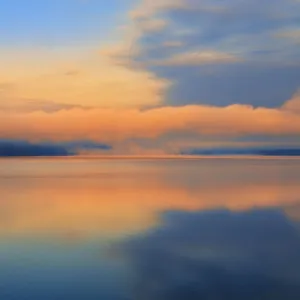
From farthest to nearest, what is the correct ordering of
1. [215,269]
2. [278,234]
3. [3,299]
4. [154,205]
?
[154,205] → [278,234] → [215,269] → [3,299]

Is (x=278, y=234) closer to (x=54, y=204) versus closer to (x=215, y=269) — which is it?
(x=215, y=269)

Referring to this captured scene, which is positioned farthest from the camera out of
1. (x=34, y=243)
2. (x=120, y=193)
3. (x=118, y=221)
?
(x=120, y=193)

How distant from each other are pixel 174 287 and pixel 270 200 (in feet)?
38.0

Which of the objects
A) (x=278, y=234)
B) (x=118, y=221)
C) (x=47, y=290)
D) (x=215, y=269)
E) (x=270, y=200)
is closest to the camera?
(x=47, y=290)

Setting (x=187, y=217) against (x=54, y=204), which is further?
(x=54, y=204)

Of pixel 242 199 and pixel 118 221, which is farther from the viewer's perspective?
pixel 242 199

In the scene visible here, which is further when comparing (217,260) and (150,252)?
(150,252)

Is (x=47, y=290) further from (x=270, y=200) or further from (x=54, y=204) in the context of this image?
(x=270, y=200)

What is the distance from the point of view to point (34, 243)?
30.7 ft

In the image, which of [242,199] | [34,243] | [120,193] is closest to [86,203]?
[120,193]

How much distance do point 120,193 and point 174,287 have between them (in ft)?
48.7

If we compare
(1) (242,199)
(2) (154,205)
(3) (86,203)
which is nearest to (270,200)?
(1) (242,199)

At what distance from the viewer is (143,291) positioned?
646cm

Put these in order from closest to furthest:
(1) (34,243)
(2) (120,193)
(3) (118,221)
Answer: (1) (34,243), (3) (118,221), (2) (120,193)
